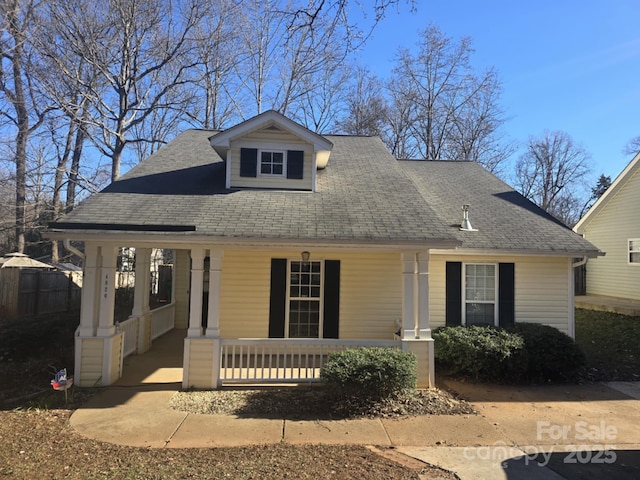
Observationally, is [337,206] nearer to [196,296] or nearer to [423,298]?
[423,298]

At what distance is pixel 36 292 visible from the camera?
1452cm

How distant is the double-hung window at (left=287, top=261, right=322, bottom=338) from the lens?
31.0 ft

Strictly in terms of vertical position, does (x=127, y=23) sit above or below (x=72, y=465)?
above

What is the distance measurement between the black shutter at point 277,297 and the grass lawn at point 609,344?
248 inches

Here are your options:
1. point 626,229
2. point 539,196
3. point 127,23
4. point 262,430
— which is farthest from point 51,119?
point 539,196

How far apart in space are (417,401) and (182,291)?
8475mm

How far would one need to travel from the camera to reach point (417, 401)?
21.1 feet

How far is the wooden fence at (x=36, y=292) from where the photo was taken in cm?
1353

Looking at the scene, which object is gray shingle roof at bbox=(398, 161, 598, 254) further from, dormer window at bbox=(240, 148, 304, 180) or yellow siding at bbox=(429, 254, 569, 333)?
dormer window at bbox=(240, 148, 304, 180)

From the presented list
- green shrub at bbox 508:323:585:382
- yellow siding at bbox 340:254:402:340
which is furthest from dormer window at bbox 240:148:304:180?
green shrub at bbox 508:323:585:382

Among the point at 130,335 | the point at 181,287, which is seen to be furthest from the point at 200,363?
the point at 181,287

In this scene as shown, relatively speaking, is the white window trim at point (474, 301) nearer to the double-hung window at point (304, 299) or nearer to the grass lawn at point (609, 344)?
the grass lawn at point (609, 344)

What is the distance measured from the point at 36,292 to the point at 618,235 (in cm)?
2225

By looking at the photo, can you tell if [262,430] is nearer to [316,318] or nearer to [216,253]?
[216,253]
